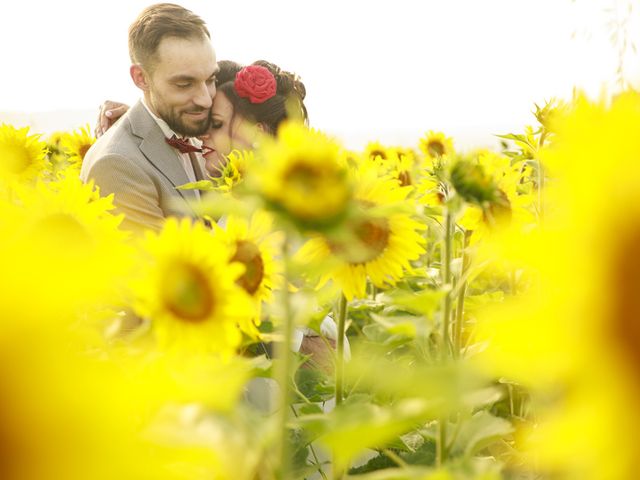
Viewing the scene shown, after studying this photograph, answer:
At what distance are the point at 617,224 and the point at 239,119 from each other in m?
3.17

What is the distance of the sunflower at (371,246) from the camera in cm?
116

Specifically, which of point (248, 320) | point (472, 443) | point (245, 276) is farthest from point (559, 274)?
point (245, 276)

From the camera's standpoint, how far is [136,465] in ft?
1.10

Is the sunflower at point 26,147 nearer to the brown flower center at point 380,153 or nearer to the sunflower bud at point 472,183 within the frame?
the brown flower center at point 380,153

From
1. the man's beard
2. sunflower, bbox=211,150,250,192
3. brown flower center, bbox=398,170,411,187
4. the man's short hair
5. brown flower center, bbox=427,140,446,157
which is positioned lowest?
brown flower center, bbox=398,170,411,187

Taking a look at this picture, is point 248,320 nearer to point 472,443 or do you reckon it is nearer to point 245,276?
point 245,276

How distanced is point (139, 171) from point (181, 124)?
1.45ft

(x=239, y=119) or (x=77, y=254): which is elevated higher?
(x=239, y=119)

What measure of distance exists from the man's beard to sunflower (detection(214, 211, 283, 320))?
195 cm

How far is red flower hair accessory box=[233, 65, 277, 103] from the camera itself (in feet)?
11.1

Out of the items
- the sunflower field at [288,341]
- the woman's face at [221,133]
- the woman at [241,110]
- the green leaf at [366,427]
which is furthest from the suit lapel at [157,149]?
the green leaf at [366,427]

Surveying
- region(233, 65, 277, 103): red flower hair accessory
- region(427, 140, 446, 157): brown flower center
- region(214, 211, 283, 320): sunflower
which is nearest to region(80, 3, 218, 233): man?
region(233, 65, 277, 103): red flower hair accessory

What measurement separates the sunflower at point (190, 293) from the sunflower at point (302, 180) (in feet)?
0.84

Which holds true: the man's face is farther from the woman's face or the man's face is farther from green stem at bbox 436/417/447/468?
green stem at bbox 436/417/447/468
